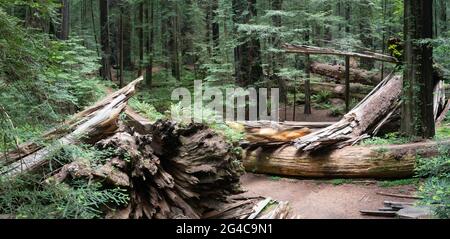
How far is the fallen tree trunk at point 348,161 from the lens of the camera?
870cm

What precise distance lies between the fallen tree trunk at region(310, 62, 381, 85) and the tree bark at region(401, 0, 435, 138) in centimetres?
960

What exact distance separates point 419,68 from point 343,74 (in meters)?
A: 10.3

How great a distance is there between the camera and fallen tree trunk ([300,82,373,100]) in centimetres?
1858

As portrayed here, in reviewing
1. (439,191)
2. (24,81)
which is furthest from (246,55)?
(24,81)

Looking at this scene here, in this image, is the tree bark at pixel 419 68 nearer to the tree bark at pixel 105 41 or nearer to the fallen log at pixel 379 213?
the fallen log at pixel 379 213

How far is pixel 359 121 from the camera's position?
35.3 feet

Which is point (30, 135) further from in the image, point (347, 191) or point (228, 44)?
point (228, 44)

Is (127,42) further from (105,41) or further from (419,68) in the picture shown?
(419,68)

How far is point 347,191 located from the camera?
866cm

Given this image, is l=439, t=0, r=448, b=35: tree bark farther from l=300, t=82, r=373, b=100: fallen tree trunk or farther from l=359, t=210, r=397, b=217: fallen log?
l=359, t=210, r=397, b=217: fallen log

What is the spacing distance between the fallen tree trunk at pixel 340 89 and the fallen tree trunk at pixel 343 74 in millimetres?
300

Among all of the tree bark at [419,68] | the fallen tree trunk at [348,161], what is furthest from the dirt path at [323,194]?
the tree bark at [419,68]
